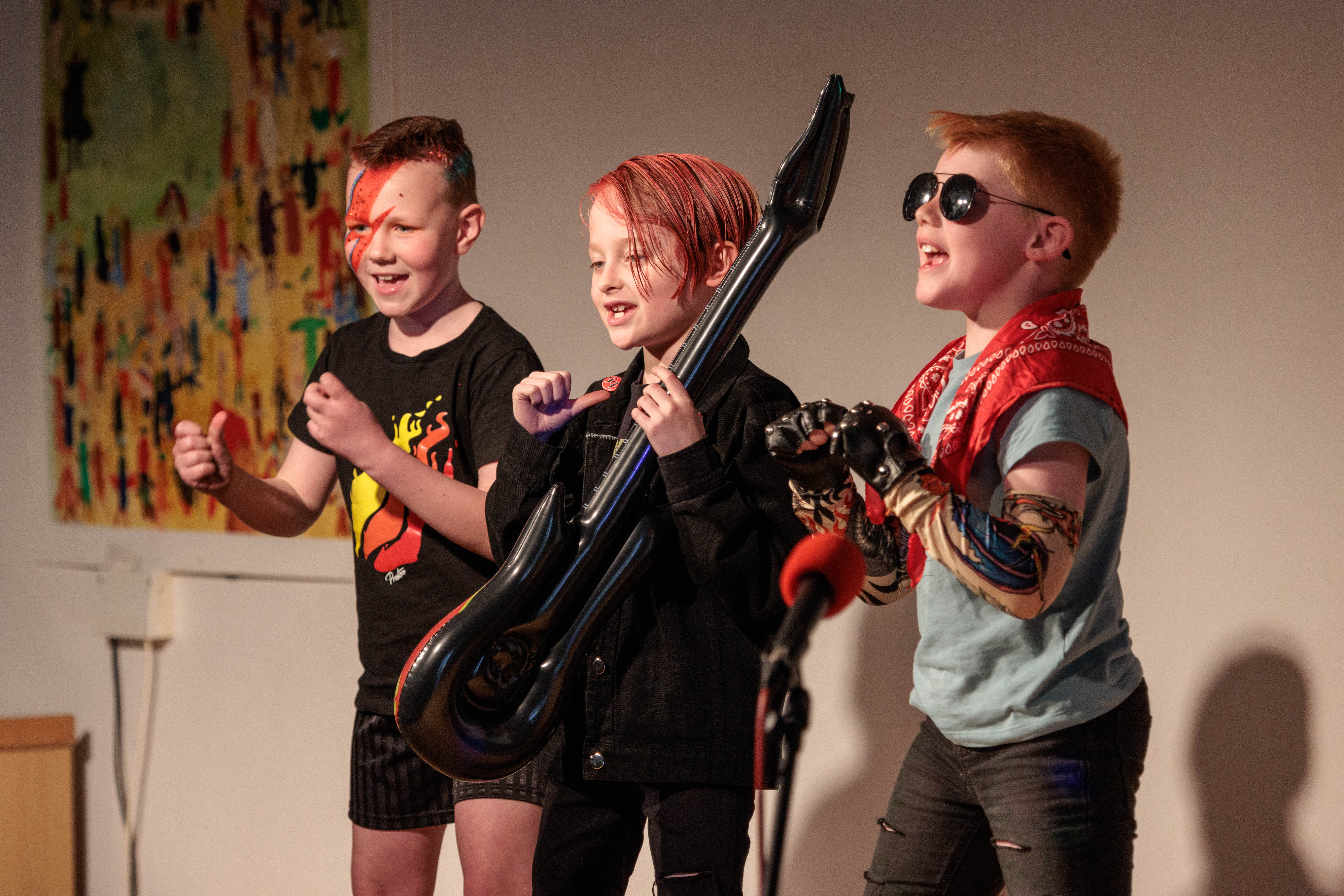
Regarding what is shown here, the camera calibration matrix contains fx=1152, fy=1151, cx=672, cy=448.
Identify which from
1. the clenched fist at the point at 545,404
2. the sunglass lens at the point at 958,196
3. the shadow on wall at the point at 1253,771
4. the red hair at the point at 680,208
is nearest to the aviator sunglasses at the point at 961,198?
the sunglass lens at the point at 958,196

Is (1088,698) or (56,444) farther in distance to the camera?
(56,444)

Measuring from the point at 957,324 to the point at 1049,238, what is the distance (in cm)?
61

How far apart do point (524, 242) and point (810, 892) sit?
1.18m

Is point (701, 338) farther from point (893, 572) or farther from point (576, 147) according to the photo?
point (576, 147)

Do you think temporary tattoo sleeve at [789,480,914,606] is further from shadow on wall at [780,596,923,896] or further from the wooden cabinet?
the wooden cabinet

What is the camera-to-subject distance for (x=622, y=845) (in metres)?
1.20

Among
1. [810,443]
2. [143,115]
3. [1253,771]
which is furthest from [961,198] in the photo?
[143,115]

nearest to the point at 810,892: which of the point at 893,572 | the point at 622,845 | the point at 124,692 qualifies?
the point at 622,845

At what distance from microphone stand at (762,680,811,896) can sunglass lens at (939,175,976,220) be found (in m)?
0.53

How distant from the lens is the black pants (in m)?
1.12

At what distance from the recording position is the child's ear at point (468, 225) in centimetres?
149

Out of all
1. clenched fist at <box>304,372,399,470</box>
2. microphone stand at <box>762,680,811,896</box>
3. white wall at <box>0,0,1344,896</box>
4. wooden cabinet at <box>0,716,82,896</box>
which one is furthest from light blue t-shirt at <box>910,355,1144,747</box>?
wooden cabinet at <box>0,716,82,896</box>

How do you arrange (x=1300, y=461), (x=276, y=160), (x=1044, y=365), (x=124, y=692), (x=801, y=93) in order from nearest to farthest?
(x=1044, y=365) < (x=1300, y=461) < (x=801, y=93) < (x=276, y=160) < (x=124, y=692)

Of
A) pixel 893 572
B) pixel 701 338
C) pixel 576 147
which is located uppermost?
pixel 576 147
